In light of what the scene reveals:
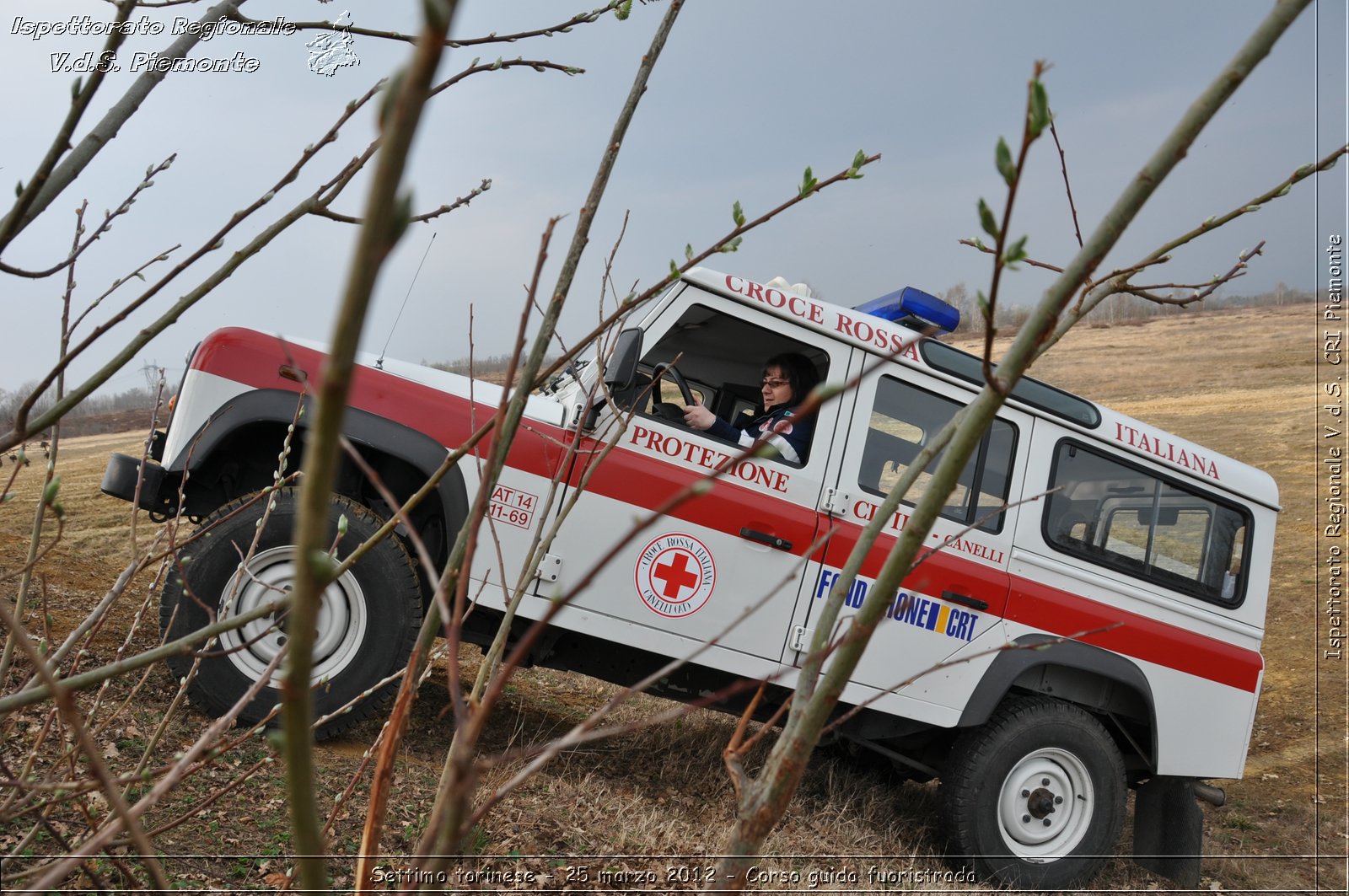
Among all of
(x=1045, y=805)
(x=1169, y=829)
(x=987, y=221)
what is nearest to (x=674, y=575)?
(x=1045, y=805)

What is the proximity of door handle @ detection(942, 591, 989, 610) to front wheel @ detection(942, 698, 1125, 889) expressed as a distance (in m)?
0.58

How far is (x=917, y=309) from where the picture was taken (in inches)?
162

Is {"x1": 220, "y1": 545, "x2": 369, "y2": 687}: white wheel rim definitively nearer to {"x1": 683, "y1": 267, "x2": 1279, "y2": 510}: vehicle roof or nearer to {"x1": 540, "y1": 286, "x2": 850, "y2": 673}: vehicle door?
{"x1": 540, "y1": 286, "x2": 850, "y2": 673}: vehicle door

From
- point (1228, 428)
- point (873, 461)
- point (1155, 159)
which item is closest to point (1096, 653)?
point (873, 461)

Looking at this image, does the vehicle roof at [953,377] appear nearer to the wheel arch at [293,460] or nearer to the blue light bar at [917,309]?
the blue light bar at [917,309]

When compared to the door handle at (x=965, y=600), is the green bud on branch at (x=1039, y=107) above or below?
below

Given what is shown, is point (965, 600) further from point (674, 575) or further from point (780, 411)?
point (674, 575)

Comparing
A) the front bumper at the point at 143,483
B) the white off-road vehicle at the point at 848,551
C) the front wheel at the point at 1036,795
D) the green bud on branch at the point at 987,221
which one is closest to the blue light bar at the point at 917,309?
the white off-road vehicle at the point at 848,551

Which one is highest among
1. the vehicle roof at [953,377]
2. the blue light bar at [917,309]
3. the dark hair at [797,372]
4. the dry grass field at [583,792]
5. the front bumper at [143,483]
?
the blue light bar at [917,309]

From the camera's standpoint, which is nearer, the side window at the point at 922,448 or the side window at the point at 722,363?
the side window at the point at 722,363

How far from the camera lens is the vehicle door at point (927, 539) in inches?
144

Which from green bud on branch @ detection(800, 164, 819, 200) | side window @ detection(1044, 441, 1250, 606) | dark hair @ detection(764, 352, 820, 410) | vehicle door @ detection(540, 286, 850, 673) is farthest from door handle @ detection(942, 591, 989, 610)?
green bud on branch @ detection(800, 164, 819, 200)

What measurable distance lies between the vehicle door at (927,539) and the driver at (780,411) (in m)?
0.20

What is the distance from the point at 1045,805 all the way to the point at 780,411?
7.16ft
